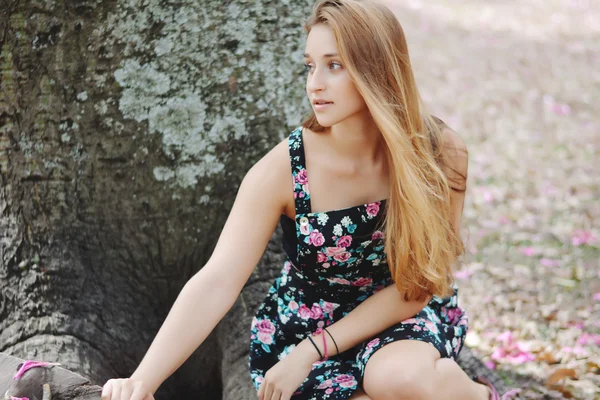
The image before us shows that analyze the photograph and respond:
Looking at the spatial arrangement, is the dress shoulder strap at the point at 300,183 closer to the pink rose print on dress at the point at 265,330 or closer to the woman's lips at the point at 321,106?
the woman's lips at the point at 321,106

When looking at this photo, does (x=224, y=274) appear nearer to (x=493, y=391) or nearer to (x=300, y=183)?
(x=300, y=183)

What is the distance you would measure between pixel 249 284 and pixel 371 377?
32.7 inches

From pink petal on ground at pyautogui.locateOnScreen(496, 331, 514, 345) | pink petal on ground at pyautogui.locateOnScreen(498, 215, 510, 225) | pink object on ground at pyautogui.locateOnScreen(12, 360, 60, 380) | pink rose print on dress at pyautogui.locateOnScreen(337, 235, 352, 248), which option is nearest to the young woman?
pink rose print on dress at pyautogui.locateOnScreen(337, 235, 352, 248)

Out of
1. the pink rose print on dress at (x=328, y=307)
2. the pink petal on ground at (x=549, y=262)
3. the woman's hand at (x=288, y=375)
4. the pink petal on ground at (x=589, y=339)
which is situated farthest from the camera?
the pink petal on ground at (x=549, y=262)

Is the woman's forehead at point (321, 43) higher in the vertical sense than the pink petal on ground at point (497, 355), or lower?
higher

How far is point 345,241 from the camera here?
2.01 meters

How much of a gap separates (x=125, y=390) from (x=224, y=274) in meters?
0.41

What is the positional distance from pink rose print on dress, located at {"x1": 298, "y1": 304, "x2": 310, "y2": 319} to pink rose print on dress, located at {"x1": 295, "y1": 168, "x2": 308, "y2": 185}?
16.0 inches

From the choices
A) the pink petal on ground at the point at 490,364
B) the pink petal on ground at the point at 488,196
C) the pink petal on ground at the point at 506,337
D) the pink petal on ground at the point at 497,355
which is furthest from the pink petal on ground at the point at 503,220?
the pink petal on ground at the point at 490,364

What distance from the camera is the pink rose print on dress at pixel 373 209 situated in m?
2.01

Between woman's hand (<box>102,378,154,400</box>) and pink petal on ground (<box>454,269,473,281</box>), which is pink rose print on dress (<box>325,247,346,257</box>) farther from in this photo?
pink petal on ground (<box>454,269,473,281</box>)

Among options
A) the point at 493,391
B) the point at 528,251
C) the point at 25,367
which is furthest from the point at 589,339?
the point at 25,367

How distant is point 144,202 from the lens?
8.24ft

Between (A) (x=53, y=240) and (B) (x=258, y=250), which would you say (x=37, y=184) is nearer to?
(A) (x=53, y=240)
